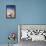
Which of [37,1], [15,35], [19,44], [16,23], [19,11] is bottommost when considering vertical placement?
[19,44]

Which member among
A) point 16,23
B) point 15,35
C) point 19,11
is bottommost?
point 15,35

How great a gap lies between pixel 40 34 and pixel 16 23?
698 mm

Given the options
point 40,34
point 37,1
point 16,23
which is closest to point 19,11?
point 16,23

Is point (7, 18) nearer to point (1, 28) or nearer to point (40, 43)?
point (1, 28)

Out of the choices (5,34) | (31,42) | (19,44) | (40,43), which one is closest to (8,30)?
(5,34)

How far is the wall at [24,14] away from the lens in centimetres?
353

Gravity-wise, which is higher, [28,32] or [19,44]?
[28,32]

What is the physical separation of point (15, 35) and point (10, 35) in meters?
0.13

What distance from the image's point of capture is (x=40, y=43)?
11.0ft

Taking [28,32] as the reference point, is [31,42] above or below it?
below

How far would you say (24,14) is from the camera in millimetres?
3537

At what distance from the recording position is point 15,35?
11.5ft

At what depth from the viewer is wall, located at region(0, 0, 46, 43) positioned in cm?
353

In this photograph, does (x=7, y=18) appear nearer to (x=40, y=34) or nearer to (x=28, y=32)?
(x=28, y=32)
